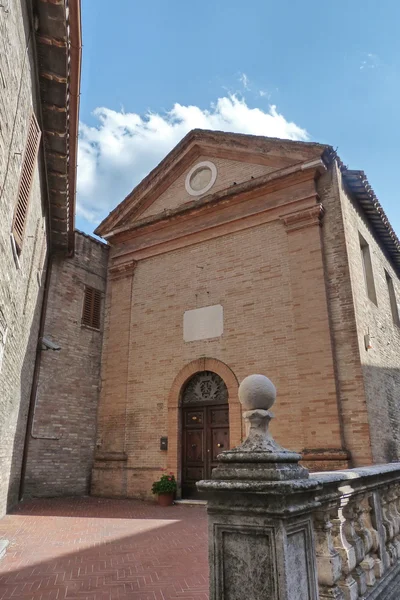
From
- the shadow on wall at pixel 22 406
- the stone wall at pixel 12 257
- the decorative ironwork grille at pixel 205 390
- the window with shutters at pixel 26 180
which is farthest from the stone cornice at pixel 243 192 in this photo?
the window with shutters at pixel 26 180

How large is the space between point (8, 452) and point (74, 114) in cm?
677

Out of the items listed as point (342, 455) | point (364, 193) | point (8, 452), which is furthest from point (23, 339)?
point (364, 193)

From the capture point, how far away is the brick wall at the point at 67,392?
10930mm

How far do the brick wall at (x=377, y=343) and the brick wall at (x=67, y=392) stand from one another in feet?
24.8

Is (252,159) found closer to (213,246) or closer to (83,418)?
(213,246)

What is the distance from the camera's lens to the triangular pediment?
11.9 metres

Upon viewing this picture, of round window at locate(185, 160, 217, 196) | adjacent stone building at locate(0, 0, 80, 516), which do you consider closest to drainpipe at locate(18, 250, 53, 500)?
adjacent stone building at locate(0, 0, 80, 516)

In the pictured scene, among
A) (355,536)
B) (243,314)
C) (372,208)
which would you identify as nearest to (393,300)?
(372,208)

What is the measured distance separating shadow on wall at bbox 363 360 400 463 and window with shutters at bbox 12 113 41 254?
290 inches

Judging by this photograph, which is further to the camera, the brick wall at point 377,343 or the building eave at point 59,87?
the brick wall at point 377,343

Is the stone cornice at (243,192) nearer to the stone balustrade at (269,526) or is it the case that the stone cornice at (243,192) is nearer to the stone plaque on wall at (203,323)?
the stone plaque on wall at (203,323)

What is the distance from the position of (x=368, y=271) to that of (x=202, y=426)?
6327 millimetres

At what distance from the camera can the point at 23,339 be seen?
891cm

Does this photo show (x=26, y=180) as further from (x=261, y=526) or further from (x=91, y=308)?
(x=91, y=308)
